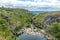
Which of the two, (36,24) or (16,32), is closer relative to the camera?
(16,32)

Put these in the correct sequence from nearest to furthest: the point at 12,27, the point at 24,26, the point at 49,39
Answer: the point at 49,39
the point at 12,27
the point at 24,26

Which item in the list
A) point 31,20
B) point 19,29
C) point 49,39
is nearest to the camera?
point 49,39

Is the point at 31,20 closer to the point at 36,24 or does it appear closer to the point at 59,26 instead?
the point at 36,24

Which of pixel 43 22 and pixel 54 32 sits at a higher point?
pixel 54 32

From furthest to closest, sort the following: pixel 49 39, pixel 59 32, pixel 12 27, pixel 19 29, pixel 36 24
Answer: pixel 36 24
pixel 19 29
pixel 12 27
pixel 49 39
pixel 59 32

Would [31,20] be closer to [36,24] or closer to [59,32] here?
[36,24]

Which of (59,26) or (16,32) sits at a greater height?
(59,26)

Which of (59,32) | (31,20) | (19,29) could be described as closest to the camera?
(59,32)

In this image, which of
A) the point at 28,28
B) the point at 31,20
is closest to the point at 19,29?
the point at 28,28

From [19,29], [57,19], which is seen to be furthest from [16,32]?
[57,19]
